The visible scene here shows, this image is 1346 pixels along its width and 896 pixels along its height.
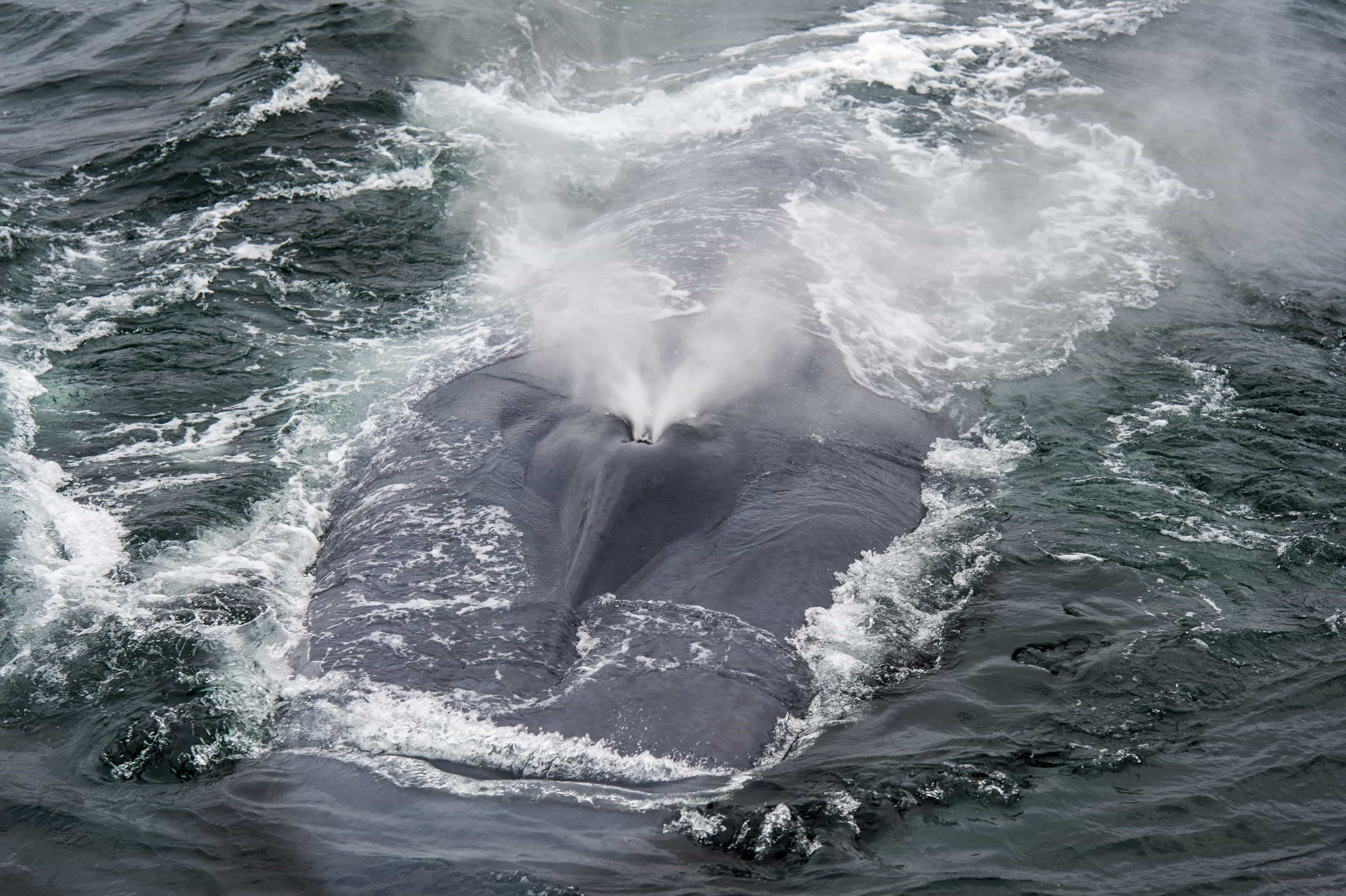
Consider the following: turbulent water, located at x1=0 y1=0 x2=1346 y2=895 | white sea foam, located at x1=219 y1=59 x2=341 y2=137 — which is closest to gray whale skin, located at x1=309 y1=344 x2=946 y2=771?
turbulent water, located at x1=0 y1=0 x2=1346 y2=895

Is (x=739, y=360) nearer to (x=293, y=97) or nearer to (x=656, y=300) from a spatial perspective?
(x=656, y=300)

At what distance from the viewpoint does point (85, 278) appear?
18984mm

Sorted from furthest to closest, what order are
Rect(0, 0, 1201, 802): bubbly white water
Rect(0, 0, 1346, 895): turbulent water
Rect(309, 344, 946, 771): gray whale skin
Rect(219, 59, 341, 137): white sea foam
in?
Rect(219, 59, 341, 137): white sea foam, Rect(0, 0, 1201, 802): bubbly white water, Rect(309, 344, 946, 771): gray whale skin, Rect(0, 0, 1346, 895): turbulent water

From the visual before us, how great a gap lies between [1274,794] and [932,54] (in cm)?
2202

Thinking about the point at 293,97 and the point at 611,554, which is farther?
the point at 293,97

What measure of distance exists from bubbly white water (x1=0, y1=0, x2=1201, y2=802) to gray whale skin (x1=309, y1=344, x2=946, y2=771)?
311 millimetres

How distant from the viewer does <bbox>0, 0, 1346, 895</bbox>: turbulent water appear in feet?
30.1

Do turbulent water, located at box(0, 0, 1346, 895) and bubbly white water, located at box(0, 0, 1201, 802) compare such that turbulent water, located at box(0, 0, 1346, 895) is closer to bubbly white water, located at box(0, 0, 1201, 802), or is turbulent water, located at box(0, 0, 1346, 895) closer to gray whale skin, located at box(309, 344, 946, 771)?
bubbly white water, located at box(0, 0, 1201, 802)

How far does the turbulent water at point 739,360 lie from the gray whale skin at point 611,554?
27cm

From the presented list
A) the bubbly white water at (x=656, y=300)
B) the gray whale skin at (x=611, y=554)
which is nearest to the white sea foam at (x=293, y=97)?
the bubbly white water at (x=656, y=300)

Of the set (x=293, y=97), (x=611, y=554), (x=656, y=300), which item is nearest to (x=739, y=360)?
(x=656, y=300)

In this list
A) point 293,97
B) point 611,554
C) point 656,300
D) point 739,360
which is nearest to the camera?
point 611,554

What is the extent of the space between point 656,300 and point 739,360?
219cm

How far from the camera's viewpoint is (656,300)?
648 inches
